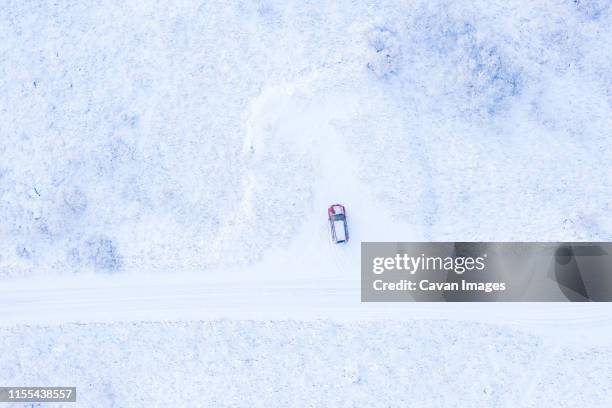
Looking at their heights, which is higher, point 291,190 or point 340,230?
point 291,190

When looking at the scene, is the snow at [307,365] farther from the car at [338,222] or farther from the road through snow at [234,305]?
the car at [338,222]

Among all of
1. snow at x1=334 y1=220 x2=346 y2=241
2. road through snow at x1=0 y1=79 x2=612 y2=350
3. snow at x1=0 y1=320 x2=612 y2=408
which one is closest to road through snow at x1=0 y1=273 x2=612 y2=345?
road through snow at x1=0 y1=79 x2=612 y2=350

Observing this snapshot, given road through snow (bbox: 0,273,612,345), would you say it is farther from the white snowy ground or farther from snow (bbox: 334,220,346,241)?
snow (bbox: 334,220,346,241)

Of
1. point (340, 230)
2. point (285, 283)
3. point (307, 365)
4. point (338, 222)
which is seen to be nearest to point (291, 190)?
point (338, 222)

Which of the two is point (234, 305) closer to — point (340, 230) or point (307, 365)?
point (307, 365)

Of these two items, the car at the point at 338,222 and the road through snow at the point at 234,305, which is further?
the road through snow at the point at 234,305

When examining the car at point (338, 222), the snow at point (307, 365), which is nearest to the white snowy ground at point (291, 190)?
the snow at point (307, 365)
